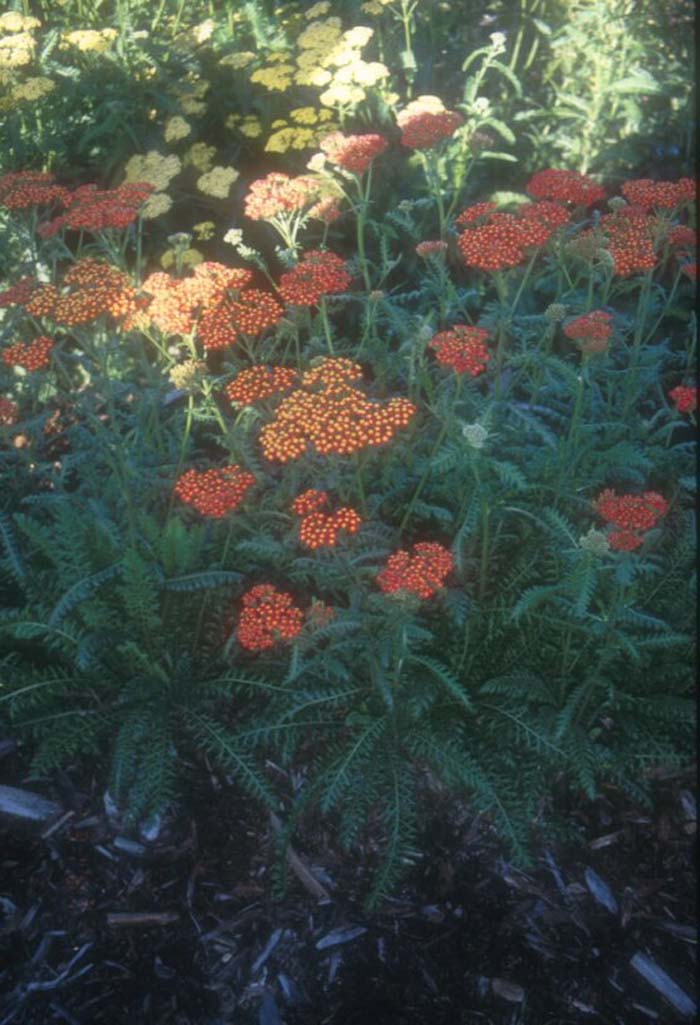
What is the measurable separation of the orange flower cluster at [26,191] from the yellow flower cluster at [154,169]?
0.68 m

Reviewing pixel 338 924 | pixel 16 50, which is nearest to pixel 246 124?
pixel 16 50

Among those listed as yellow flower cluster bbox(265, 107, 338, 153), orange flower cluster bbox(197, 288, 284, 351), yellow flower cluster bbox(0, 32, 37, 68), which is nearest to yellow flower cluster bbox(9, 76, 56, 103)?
yellow flower cluster bbox(0, 32, 37, 68)

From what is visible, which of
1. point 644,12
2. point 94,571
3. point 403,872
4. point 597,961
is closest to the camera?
point 597,961

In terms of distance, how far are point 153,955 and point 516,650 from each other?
1.31 m

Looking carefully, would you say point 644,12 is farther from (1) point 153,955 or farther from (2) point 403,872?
(1) point 153,955

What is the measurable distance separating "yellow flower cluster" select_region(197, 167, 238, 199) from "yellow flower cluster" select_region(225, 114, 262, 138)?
1.15ft

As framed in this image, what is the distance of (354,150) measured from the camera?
3131mm

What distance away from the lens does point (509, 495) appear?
8.83 ft

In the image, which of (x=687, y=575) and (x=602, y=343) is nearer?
(x=602, y=343)

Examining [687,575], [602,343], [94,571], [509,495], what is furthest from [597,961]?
[94,571]

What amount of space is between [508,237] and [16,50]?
2647 millimetres

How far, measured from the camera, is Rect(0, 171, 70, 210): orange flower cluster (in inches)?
121

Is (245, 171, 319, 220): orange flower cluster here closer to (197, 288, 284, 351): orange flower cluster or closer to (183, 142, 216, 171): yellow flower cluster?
(197, 288, 284, 351): orange flower cluster

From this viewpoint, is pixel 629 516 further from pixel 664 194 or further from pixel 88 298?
pixel 88 298
